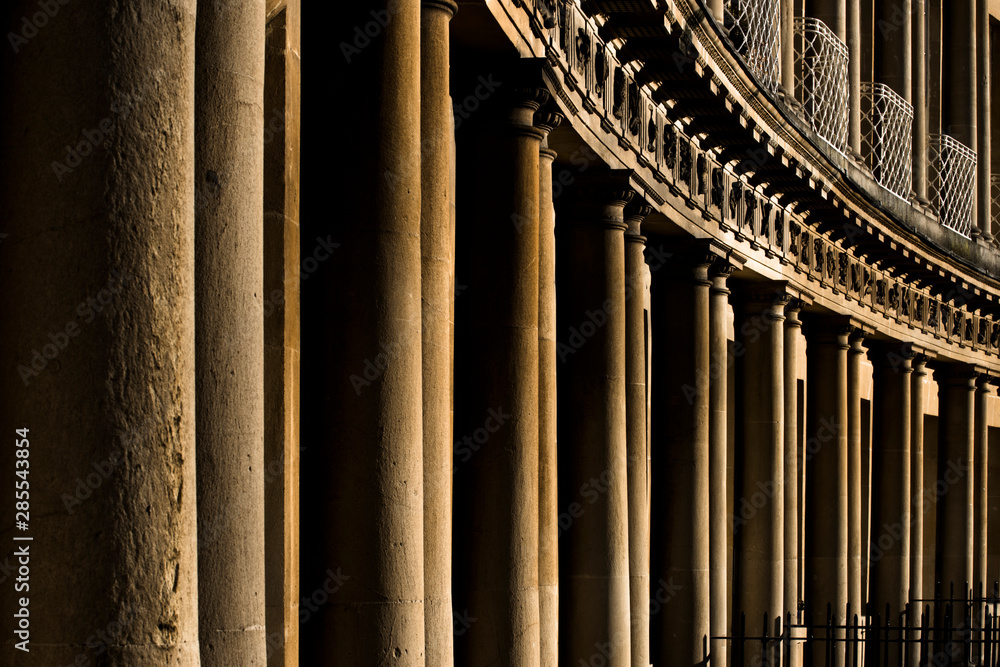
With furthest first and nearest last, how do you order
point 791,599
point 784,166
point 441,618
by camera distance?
point 791,599 → point 784,166 → point 441,618

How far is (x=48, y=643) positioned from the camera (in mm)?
8875

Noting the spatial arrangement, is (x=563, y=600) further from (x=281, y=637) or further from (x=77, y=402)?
(x=77, y=402)

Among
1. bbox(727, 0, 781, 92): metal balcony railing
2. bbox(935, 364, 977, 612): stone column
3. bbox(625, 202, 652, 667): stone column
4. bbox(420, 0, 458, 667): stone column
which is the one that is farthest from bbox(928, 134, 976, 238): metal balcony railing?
bbox(420, 0, 458, 667): stone column

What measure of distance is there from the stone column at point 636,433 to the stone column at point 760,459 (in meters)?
10.0

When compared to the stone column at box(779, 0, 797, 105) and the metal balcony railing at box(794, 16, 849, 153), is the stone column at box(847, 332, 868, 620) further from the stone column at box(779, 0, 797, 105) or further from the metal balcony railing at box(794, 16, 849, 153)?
the stone column at box(779, 0, 797, 105)

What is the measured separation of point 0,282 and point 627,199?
18110 mm

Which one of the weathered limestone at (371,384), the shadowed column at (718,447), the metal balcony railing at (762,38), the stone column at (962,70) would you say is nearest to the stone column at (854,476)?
the metal balcony railing at (762,38)

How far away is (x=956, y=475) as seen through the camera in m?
57.1

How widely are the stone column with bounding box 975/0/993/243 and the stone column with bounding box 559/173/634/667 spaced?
1607 inches

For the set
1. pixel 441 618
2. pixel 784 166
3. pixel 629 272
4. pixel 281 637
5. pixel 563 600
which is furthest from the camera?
pixel 784 166

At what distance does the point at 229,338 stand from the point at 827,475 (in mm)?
35716

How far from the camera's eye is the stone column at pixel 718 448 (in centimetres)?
3347

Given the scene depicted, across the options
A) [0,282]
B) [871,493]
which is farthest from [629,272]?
[871,493]

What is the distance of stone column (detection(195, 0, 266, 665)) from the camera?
10789mm
